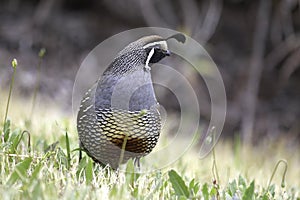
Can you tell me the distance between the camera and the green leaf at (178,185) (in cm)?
237

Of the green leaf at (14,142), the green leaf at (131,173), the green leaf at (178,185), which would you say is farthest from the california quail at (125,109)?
the green leaf at (14,142)

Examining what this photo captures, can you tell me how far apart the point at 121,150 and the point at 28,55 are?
505cm

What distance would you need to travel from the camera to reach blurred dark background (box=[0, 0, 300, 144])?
22.9 feet

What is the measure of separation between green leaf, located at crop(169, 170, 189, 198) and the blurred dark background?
4465 mm

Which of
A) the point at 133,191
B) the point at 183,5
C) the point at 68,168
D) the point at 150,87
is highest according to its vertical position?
the point at 183,5

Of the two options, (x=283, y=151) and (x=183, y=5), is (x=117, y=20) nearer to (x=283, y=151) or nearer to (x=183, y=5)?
(x=183, y=5)


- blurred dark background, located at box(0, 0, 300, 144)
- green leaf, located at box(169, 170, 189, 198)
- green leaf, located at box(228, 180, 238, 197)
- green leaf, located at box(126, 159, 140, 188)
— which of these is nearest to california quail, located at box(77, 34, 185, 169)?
green leaf, located at box(126, 159, 140, 188)

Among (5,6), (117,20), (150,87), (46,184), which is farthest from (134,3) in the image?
(46,184)

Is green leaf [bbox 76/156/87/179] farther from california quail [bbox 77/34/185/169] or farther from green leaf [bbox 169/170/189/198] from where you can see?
green leaf [bbox 169/170/189/198]

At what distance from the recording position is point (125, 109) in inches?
95.0

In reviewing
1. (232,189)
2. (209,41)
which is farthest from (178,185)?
(209,41)

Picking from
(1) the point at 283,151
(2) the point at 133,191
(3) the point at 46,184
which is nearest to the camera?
(3) the point at 46,184

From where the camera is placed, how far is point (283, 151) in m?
5.23

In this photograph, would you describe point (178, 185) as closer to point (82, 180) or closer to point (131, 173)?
point (131, 173)
